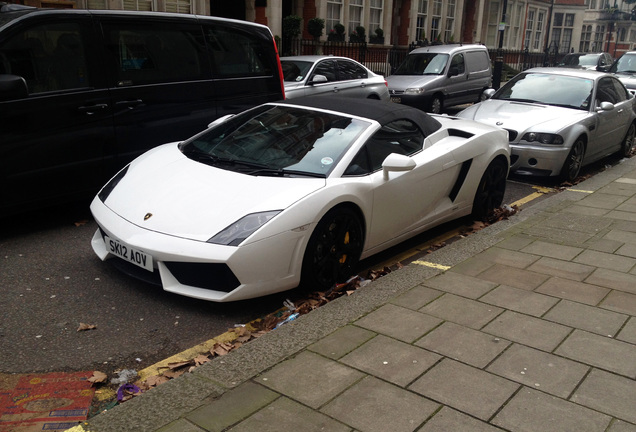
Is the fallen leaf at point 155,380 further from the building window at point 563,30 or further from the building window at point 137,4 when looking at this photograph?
the building window at point 563,30

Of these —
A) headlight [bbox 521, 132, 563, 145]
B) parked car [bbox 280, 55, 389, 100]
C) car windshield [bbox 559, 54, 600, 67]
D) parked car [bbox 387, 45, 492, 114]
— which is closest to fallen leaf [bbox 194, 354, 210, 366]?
headlight [bbox 521, 132, 563, 145]

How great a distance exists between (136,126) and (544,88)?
21.7 feet

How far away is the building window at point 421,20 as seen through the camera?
28.8 metres

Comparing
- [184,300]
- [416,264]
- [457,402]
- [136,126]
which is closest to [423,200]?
[416,264]

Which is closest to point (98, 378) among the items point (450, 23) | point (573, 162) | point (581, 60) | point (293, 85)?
point (573, 162)

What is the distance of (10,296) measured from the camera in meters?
4.25

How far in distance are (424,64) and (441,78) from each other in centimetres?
102

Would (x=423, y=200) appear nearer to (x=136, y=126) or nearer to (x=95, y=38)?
(x=136, y=126)

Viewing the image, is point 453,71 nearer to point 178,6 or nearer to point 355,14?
point 178,6

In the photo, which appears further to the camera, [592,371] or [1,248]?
[1,248]

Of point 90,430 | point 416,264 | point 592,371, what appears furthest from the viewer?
point 416,264

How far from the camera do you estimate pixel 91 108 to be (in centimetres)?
585

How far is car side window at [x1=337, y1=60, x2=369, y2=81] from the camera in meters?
12.1

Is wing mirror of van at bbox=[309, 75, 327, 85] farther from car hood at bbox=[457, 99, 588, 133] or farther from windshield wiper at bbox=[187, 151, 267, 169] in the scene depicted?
windshield wiper at bbox=[187, 151, 267, 169]
